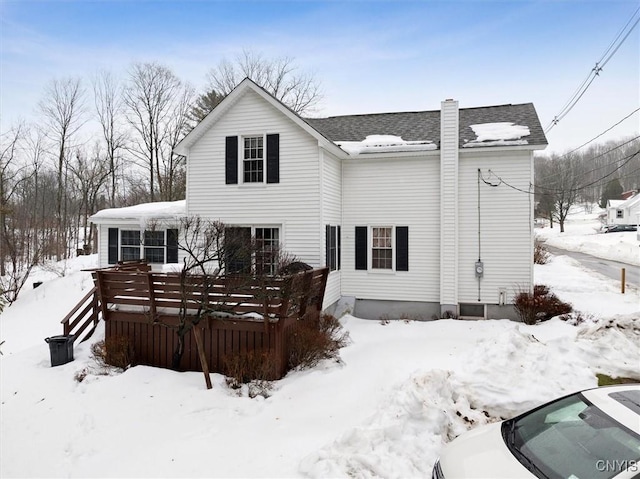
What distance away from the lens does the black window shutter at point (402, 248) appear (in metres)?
11.8

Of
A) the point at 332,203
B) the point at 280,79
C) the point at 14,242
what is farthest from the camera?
the point at 280,79

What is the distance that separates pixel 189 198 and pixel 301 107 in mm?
19755

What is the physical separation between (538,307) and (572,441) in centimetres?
869

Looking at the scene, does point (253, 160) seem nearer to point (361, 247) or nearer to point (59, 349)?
point (361, 247)

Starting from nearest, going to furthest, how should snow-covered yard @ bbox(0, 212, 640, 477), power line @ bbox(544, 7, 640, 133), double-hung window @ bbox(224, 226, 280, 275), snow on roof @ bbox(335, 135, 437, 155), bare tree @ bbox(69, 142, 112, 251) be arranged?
snow-covered yard @ bbox(0, 212, 640, 477) < double-hung window @ bbox(224, 226, 280, 275) < power line @ bbox(544, 7, 640, 133) < snow on roof @ bbox(335, 135, 437, 155) < bare tree @ bbox(69, 142, 112, 251)

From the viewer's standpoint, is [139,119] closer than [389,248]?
No

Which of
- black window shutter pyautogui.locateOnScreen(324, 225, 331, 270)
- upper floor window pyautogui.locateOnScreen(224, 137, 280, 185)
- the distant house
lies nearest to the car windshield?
black window shutter pyautogui.locateOnScreen(324, 225, 331, 270)

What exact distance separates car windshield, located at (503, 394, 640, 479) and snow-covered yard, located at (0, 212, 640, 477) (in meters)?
1.33

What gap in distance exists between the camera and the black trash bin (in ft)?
25.5

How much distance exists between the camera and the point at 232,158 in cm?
1092

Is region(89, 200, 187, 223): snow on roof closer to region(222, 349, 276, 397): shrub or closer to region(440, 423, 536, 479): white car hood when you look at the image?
region(222, 349, 276, 397): shrub

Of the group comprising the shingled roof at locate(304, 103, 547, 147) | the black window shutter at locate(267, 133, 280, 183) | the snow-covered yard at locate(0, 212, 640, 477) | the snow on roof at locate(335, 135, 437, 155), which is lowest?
the snow-covered yard at locate(0, 212, 640, 477)

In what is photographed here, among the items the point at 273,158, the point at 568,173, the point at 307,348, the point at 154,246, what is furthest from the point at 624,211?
the point at 307,348

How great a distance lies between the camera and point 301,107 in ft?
95.0
